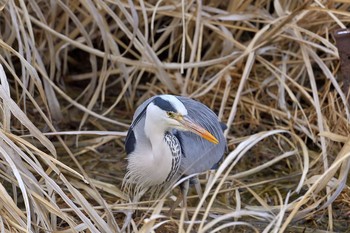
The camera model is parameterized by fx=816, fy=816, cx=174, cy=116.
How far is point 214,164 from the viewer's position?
2160 mm

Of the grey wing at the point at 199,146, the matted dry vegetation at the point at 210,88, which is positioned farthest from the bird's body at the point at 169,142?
the matted dry vegetation at the point at 210,88

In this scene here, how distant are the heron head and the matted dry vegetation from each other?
0.29 meters

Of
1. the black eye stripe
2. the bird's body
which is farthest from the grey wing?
the black eye stripe

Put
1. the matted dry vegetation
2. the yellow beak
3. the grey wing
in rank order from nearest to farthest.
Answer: the yellow beak < the grey wing < the matted dry vegetation

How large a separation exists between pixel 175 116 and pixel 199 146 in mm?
192

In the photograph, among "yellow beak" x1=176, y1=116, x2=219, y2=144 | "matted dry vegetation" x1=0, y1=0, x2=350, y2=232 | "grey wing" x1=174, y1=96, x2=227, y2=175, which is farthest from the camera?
"matted dry vegetation" x1=0, y1=0, x2=350, y2=232

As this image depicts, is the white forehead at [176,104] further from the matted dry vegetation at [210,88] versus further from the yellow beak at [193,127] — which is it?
the matted dry vegetation at [210,88]

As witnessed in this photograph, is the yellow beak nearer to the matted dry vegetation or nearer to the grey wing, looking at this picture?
the grey wing

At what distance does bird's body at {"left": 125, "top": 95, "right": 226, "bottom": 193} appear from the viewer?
6.30ft

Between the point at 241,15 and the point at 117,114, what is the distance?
23.1 inches

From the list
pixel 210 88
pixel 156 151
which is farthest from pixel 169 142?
pixel 210 88

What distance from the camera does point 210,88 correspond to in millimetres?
2648

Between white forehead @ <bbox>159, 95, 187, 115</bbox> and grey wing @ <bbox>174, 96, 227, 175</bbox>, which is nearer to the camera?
white forehead @ <bbox>159, 95, 187, 115</bbox>

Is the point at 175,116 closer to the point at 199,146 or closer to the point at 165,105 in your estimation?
the point at 165,105
